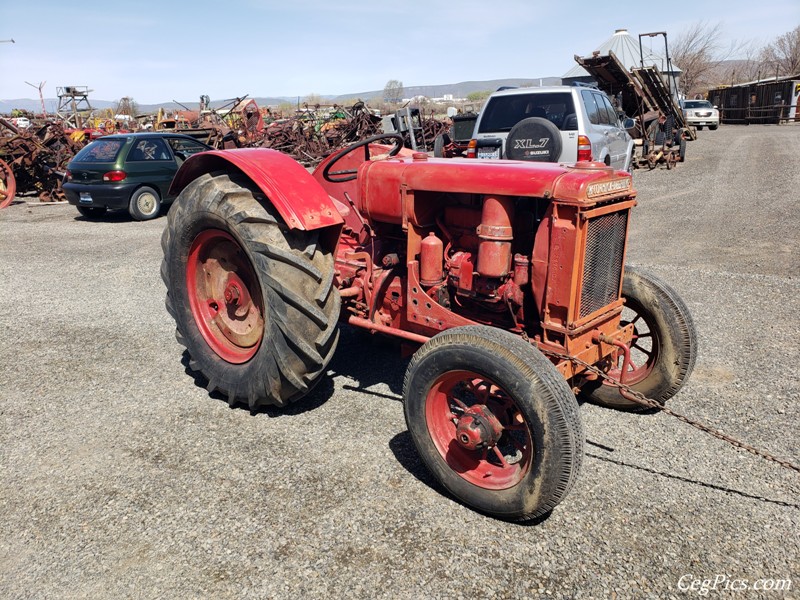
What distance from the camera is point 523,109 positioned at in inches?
372

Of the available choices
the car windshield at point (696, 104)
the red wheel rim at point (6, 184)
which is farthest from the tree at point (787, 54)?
the red wheel rim at point (6, 184)

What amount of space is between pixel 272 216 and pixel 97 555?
1.82m

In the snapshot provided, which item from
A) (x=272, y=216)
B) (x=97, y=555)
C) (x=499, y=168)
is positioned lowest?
(x=97, y=555)

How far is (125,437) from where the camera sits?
3371 millimetres

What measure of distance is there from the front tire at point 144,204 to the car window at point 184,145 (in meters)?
0.98

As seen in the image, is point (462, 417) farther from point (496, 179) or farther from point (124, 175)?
point (124, 175)

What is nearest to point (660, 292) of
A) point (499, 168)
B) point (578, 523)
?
point (499, 168)

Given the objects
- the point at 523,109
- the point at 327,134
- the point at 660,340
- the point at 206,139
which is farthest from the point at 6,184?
the point at 660,340

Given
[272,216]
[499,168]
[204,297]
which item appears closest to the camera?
[499,168]

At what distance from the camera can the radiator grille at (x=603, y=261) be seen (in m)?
2.87

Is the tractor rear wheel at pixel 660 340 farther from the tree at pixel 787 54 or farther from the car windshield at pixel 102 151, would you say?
the tree at pixel 787 54

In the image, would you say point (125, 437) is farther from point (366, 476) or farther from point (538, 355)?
point (538, 355)

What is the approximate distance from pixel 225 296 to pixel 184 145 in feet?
28.6

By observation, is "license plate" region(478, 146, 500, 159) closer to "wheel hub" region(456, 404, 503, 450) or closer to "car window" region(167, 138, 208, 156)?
"car window" region(167, 138, 208, 156)
